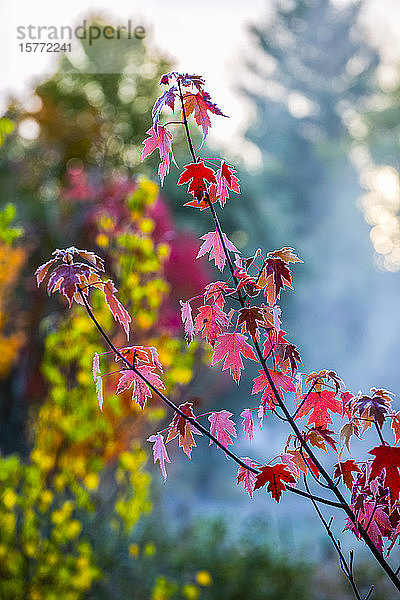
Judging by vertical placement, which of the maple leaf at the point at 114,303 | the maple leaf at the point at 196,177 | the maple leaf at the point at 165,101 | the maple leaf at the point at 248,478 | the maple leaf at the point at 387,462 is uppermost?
the maple leaf at the point at 165,101

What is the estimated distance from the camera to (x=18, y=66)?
20.1 feet

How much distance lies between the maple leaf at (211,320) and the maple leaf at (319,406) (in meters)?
0.19

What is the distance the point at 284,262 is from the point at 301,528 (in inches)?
242

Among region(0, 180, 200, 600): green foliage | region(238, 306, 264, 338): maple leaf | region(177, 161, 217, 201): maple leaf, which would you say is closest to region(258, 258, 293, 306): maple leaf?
region(238, 306, 264, 338): maple leaf

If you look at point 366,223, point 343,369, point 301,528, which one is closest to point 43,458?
point 301,528

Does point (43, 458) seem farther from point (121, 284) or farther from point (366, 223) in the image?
point (366, 223)

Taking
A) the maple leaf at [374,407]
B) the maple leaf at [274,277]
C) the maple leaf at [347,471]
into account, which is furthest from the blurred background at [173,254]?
the maple leaf at [347,471]

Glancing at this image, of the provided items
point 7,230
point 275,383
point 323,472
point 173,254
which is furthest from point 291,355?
point 173,254

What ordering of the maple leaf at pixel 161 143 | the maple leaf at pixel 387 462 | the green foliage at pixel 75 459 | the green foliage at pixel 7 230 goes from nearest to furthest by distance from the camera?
the maple leaf at pixel 387 462 < the maple leaf at pixel 161 143 < the green foliage at pixel 7 230 < the green foliage at pixel 75 459

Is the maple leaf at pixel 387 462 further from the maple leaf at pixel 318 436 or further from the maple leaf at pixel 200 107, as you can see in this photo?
the maple leaf at pixel 200 107

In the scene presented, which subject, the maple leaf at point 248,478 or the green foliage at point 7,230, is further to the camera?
the green foliage at point 7,230

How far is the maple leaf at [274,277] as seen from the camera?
0.92 metres

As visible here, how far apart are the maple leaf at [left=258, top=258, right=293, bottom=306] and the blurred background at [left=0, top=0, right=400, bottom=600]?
0.30 metres

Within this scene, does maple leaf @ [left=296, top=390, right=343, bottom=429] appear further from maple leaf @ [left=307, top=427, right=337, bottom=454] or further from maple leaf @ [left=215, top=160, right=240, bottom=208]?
maple leaf @ [left=215, top=160, right=240, bottom=208]
